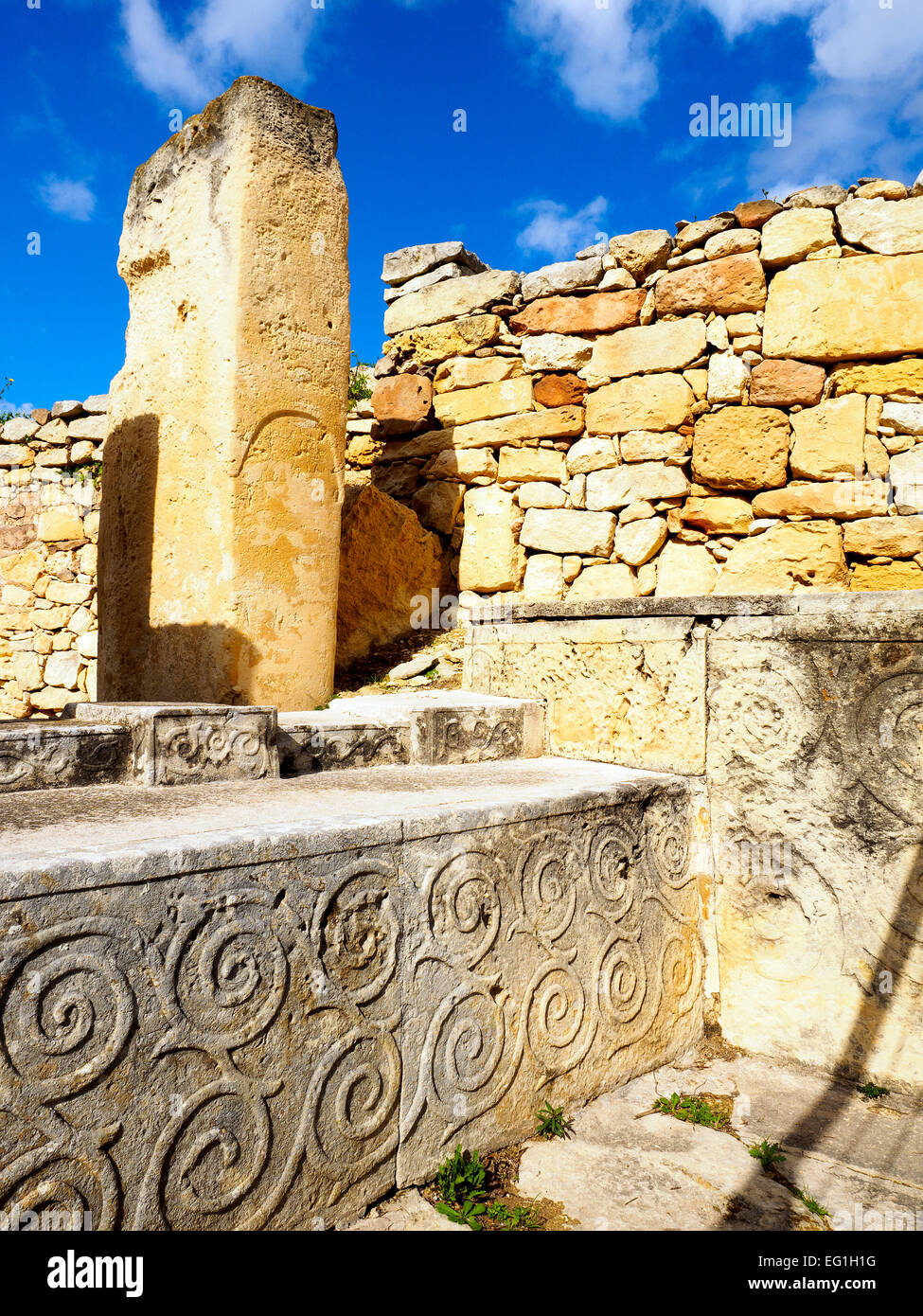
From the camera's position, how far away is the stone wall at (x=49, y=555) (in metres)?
6.62

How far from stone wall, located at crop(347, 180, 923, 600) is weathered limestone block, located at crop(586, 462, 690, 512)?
1 cm

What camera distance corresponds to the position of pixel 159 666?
4.12 m

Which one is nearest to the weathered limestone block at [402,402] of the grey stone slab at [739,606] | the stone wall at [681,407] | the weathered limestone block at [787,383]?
the stone wall at [681,407]

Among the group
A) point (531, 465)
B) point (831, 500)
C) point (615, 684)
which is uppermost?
point (531, 465)

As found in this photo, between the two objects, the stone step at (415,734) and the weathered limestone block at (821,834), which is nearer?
the weathered limestone block at (821,834)

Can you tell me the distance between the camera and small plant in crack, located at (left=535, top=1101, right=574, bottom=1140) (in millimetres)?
2021

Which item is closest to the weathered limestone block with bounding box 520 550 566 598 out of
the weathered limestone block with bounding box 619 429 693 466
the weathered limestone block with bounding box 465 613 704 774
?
the weathered limestone block with bounding box 619 429 693 466

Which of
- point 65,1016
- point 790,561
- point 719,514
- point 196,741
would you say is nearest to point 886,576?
point 790,561

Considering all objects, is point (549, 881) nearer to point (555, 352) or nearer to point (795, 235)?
point (555, 352)

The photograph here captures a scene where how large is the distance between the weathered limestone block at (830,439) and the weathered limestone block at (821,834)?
2.70m

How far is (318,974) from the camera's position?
162 centimetres

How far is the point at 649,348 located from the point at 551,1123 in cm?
459

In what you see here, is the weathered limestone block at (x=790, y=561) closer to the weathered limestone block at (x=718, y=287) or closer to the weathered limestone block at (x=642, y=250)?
the weathered limestone block at (x=718, y=287)
